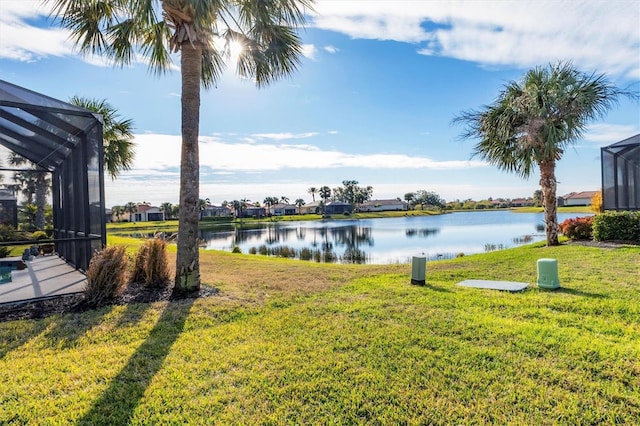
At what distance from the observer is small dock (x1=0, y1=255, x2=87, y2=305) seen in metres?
5.65

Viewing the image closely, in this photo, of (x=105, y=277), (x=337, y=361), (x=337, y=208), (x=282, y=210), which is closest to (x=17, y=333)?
(x=105, y=277)

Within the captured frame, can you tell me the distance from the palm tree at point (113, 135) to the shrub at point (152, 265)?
28.8 feet

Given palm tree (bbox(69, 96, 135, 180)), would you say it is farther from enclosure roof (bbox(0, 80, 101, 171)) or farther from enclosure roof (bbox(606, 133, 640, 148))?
enclosure roof (bbox(606, 133, 640, 148))

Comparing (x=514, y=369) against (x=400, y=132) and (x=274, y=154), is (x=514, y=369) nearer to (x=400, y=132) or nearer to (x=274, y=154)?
(x=400, y=132)

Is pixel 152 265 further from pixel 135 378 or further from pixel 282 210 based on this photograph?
pixel 282 210

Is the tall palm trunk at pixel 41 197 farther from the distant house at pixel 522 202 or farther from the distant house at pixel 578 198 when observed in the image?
the distant house at pixel 522 202

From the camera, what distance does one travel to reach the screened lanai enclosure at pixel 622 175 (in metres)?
11.8

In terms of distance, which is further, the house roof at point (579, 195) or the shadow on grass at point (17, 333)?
the house roof at point (579, 195)

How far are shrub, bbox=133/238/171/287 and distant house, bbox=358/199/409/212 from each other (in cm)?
9315

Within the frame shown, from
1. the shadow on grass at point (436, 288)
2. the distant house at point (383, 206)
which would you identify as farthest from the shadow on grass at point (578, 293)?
the distant house at point (383, 206)

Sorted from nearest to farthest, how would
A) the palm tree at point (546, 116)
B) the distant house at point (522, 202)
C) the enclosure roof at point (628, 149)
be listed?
the palm tree at point (546, 116) < the enclosure roof at point (628, 149) < the distant house at point (522, 202)

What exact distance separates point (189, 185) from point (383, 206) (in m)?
99.3

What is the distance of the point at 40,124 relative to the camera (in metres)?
6.74

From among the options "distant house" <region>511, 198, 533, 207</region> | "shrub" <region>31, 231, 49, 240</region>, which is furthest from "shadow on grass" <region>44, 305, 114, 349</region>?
"distant house" <region>511, 198, 533, 207</region>
